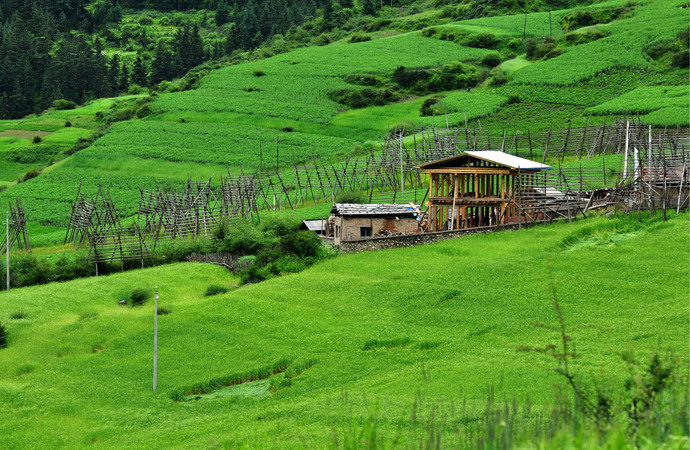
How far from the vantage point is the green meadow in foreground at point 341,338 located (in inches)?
874

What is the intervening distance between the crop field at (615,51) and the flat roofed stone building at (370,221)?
4946 cm

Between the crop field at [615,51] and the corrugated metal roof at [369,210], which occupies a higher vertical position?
the crop field at [615,51]

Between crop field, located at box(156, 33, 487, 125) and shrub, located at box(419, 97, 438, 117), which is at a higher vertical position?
crop field, located at box(156, 33, 487, 125)

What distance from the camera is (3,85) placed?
456 feet

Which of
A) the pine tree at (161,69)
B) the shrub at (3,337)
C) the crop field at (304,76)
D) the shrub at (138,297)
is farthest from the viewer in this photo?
the pine tree at (161,69)

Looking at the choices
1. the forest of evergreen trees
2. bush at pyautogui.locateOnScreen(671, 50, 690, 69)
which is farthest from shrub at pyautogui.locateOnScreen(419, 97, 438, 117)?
the forest of evergreen trees

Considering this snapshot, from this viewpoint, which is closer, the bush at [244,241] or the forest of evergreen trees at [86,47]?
the bush at [244,241]

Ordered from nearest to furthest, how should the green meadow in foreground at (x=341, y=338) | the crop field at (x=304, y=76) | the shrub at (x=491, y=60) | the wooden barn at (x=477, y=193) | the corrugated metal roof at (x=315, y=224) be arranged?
1. the green meadow in foreground at (x=341, y=338)
2. the wooden barn at (x=477, y=193)
3. the corrugated metal roof at (x=315, y=224)
4. the crop field at (x=304, y=76)
5. the shrub at (x=491, y=60)

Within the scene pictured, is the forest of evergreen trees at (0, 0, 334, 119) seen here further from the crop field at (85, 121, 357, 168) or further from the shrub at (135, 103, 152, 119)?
the crop field at (85, 121, 357, 168)

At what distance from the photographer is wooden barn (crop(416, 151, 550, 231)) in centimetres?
4538

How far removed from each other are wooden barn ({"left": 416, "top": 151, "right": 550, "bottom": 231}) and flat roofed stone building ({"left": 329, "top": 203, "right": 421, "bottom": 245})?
1.38 meters

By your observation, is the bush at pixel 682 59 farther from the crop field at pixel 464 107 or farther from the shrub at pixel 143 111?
the shrub at pixel 143 111

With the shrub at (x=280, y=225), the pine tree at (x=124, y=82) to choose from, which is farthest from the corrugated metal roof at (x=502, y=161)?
the pine tree at (x=124, y=82)

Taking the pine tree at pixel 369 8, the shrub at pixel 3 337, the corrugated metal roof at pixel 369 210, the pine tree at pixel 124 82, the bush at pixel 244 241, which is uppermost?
the pine tree at pixel 369 8
